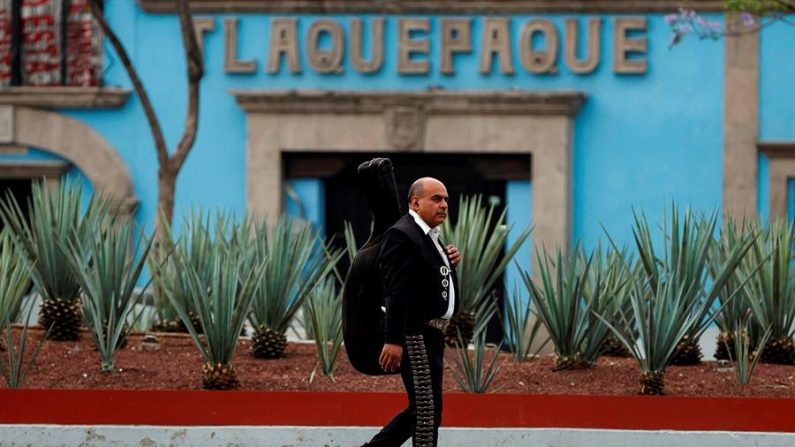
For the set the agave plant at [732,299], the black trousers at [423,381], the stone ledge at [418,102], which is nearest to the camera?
the black trousers at [423,381]

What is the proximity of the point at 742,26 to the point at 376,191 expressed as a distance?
10702mm

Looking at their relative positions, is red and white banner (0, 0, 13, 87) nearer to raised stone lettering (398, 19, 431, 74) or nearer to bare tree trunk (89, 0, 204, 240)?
raised stone lettering (398, 19, 431, 74)

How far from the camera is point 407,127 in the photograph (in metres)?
19.7

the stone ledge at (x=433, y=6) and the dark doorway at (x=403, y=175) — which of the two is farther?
the dark doorway at (x=403, y=175)

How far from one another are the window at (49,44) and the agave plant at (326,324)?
8713mm

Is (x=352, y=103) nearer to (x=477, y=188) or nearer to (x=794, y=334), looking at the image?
(x=477, y=188)

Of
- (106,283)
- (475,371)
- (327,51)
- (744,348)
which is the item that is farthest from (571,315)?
(327,51)

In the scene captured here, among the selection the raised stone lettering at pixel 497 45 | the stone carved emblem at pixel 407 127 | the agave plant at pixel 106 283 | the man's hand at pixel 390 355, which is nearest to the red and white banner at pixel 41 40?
the stone carved emblem at pixel 407 127

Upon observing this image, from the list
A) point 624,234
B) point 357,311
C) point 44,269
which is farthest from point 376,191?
point 624,234

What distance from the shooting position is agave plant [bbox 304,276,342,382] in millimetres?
11172

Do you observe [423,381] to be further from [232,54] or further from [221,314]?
[232,54]

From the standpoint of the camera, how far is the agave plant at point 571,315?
11148 millimetres

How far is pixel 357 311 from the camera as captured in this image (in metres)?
8.99

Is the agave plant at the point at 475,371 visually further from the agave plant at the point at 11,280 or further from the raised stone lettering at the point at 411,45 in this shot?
the raised stone lettering at the point at 411,45
